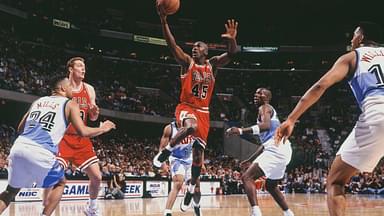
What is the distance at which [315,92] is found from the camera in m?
3.99

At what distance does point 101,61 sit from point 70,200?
1778 centimetres

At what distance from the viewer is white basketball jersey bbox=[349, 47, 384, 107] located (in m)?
4.33

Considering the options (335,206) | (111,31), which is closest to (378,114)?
(335,206)

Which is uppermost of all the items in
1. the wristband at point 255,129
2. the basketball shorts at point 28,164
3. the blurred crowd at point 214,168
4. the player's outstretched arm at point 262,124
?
the blurred crowd at point 214,168

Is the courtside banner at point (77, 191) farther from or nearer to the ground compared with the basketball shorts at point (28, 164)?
farther from the ground

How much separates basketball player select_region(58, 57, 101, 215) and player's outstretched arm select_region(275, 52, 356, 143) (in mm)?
3567

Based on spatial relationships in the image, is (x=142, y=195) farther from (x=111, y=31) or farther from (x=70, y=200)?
(x=111, y=31)

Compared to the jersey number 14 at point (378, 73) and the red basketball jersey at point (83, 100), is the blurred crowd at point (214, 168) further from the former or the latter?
the jersey number 14 at point (378, 73)

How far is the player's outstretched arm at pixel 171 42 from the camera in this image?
686 cm

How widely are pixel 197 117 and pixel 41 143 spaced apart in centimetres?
285

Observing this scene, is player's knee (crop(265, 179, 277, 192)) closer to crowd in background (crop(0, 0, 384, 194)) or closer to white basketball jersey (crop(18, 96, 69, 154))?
white basketball jersey (crop(18, 96, 69, 154))

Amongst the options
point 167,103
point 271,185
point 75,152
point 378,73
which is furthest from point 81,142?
point 167,103

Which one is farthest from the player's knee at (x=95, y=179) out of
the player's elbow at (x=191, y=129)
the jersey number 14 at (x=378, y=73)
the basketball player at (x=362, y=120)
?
the jersey number 14 at (x=378, y=73)

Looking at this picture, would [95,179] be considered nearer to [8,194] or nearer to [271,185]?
[8,194]
